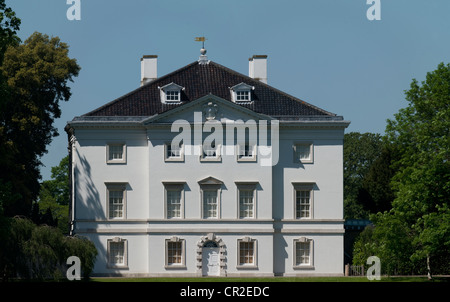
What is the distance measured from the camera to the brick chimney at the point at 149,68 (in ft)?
224

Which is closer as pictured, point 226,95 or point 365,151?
point 226,95

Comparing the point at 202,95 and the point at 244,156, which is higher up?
the point at 202,95

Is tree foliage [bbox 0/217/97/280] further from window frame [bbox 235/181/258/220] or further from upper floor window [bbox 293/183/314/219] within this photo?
upper floor window [bbox 293/183/314/219]

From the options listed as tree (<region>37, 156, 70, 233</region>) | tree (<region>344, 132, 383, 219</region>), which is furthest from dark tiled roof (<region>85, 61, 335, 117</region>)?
tree (<region>37, 156, 70, 233</region>)

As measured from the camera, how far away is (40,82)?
68.3 meters

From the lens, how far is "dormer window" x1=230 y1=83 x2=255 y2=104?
65125 mm

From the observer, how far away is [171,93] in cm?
6500

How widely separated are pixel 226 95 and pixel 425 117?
42.5 feet

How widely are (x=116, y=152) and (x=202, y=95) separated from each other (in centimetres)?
625

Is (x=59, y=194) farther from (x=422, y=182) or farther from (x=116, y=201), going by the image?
(x=422, y=182)

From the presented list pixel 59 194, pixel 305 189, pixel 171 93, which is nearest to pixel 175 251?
pixel 305 189
